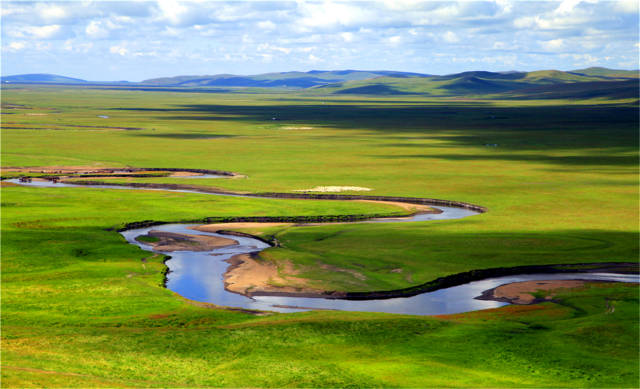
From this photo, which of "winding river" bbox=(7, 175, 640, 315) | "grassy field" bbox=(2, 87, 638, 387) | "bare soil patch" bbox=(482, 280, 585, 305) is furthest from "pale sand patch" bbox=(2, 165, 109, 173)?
"bare soil patch" bbox=(482, 280, 585, 305)

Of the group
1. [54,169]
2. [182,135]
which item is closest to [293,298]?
[54,169]

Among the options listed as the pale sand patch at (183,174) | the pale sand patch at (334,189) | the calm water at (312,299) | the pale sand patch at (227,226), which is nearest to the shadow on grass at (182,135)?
the pale sand patch at (183,174)

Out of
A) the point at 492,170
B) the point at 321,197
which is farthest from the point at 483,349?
the point at 492,170

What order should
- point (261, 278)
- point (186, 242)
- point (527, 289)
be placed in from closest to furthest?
point (527, 289), point (261, 278), point (186, 242)

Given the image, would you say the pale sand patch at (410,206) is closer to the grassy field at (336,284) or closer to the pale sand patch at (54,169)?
the grassy field at (336,284)

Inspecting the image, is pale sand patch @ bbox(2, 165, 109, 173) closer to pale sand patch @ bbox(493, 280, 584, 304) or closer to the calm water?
the calm water

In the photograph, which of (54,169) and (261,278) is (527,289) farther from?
(54,169)

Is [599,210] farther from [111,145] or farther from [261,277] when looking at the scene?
[111,145]
